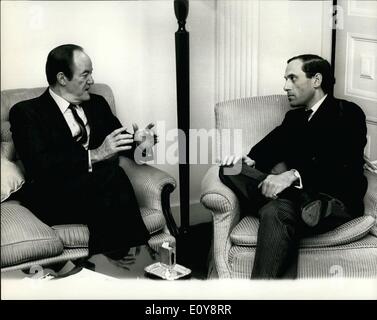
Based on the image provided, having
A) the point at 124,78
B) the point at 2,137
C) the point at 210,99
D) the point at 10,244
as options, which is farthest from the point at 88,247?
the point at 210,99

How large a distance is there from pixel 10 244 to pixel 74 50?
2.34 feet

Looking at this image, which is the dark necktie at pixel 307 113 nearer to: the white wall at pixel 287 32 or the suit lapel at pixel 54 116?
the white wall at pixel 287 32

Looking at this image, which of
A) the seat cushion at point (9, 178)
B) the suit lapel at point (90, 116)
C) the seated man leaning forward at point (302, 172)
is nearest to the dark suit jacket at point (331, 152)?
the seated man leaning forward at point (302, 172)

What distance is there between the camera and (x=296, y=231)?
219cm

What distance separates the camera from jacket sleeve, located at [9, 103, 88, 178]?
7.64ft

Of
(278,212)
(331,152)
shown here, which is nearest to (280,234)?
(278,212)

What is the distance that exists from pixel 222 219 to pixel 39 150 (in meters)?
0.66

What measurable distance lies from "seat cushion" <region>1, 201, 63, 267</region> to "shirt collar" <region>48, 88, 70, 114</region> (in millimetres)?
426

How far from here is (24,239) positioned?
212 centimetres

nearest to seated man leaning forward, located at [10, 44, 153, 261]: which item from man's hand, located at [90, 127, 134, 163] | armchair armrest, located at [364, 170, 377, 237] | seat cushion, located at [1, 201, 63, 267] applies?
man's hand, located at [90, 127, 134, 163]

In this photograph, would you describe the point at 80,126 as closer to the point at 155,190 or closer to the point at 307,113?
the point at 155,190

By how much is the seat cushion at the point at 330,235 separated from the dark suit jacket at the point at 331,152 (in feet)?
0.19

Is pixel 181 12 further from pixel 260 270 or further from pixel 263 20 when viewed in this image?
pixel 260 270
